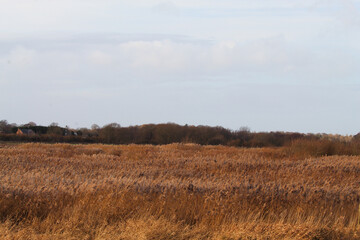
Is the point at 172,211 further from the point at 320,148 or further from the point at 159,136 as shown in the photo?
the point at 159,136

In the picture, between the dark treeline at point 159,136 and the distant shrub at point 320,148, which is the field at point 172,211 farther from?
the dark treeline at point 159,136

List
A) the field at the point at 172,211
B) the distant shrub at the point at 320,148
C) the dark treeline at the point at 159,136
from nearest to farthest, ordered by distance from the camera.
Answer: the field at the point at 172,211 → the distant shrub at the point at 320,148 → the dark treeline at the point at 159,136

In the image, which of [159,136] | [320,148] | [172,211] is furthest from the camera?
[159,136]

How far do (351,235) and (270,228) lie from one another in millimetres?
1560

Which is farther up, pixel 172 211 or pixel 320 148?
pixel 320 148

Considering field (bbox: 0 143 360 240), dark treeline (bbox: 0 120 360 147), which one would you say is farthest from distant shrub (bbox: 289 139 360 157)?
dark treeline (bbox: 0 120 360 147)

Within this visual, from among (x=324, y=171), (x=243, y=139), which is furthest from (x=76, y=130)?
(x=324, y=171)

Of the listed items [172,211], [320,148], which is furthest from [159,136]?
[172,211]

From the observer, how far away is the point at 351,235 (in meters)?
7.26

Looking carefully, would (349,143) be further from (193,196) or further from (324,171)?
(193,196)

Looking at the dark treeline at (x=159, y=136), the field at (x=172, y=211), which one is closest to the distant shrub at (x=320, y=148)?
the field at (x=172, y=211)

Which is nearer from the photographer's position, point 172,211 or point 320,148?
point 172,211

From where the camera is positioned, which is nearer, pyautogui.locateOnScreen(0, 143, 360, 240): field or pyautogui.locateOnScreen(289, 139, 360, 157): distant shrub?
pyautogui.locateOnScreen(0, 143, 360, 240): field

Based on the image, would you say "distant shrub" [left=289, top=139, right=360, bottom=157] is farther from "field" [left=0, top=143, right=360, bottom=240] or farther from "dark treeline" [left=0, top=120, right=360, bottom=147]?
"dark treeline" [left=0, top=120, right=360, bottom=147]
